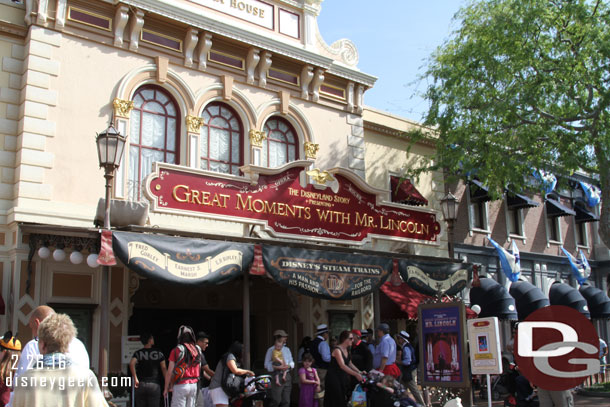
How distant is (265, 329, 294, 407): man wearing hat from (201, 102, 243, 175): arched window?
5220mm

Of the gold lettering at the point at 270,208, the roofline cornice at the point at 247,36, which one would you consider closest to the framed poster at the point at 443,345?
the gold lettering at the point at 270,208

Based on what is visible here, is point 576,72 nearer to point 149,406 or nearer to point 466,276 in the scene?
point 466,276

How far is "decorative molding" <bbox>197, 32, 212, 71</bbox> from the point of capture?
1552 cm

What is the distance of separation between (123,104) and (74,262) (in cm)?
394

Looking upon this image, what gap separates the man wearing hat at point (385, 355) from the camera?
11.7 metres

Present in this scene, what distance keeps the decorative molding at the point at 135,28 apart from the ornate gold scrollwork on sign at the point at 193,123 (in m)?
1.96

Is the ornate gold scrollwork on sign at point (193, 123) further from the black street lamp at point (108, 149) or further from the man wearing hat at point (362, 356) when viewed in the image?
the man wearing hat at point (362, 356)

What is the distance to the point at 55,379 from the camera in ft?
16.0

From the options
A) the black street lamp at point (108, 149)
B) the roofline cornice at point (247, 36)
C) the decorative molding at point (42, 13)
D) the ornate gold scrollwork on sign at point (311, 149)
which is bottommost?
the black street lamp at point (108, 149)

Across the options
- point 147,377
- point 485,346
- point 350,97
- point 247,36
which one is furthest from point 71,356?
point 350,97

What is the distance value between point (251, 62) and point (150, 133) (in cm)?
328

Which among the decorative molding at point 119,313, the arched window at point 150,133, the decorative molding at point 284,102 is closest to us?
the decorative molding at point 119,313

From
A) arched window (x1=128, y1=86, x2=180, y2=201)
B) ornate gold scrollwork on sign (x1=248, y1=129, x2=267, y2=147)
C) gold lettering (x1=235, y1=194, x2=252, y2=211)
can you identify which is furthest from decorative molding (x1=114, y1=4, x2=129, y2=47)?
gold lettering (x1=235, y1=194, x2=252, y2=211)

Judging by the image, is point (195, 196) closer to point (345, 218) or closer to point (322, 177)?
point (322, 177)
